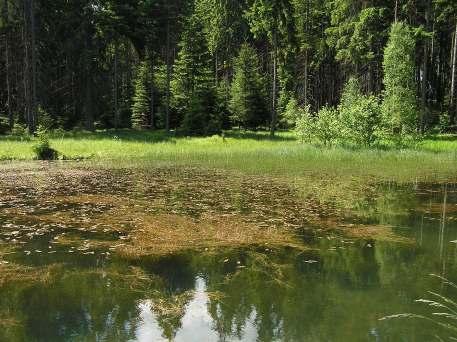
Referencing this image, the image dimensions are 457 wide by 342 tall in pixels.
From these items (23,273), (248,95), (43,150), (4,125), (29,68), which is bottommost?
(23,273)

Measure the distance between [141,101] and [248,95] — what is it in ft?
31.3

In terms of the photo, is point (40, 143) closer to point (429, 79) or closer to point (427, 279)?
point (427, 279)

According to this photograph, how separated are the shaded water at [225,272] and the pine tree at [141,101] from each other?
30.0 meters

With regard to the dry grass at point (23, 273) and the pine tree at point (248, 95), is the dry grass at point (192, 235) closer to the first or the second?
the dry grass at point (23, 273)

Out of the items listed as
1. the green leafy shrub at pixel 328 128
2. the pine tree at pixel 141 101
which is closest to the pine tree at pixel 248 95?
the pine tree at pixel 141 101

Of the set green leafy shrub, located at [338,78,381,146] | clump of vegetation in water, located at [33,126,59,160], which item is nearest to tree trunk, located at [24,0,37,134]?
clump of vegetation in water, located at [33,126,59,160]

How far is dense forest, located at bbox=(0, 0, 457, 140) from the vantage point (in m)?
36.4

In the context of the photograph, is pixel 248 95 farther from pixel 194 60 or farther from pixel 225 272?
pixel 225 272

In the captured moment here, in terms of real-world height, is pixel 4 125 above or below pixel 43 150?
above

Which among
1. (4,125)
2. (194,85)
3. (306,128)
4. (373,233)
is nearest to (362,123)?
(306,128)

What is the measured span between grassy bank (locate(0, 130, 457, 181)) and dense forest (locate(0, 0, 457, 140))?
677cm

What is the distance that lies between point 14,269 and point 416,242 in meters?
7.23

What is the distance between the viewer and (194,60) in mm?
42719

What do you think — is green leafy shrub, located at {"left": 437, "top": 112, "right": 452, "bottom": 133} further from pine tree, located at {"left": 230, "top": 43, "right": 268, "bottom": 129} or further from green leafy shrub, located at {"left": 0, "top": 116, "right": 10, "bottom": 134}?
green leafy shrub, located at {"left": 0, "top": 116, "right": 10, "bottom": 134}
